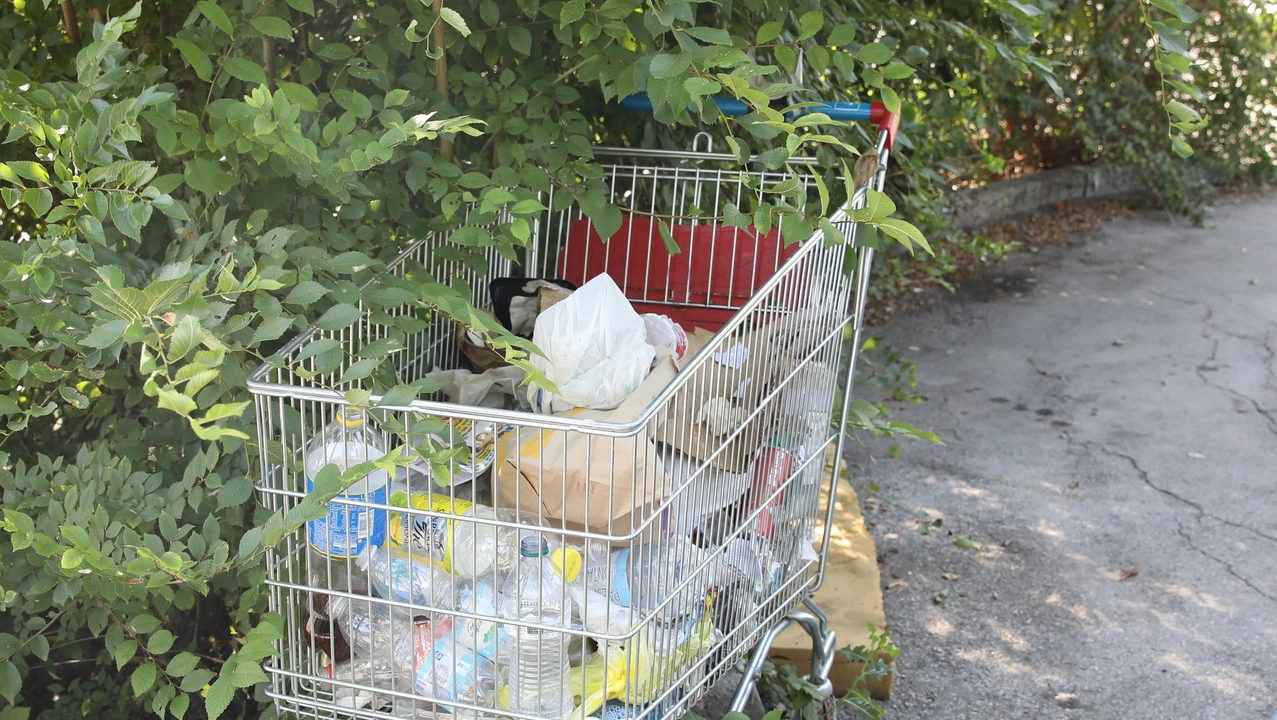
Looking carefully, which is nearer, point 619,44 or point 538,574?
point 538,574

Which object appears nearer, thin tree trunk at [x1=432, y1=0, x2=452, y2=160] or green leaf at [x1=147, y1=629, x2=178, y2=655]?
green leaf at [x1=147, y1=629, x2=178, y2=655]

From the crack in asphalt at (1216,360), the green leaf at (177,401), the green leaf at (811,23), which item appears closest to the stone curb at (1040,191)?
the crack in asphalt at (1216,360)

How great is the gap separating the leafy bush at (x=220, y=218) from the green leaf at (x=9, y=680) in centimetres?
3

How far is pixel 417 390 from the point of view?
4.93ft

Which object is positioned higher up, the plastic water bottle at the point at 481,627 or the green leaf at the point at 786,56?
the green leaf at the point at 786,56

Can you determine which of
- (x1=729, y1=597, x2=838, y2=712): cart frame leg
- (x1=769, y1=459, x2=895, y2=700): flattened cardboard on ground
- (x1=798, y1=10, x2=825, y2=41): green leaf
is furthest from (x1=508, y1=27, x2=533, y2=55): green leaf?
(x1=769, y1=459, x2=895, y2=700): flattened cardboard on ground

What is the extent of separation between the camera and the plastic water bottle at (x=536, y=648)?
68.5 inches

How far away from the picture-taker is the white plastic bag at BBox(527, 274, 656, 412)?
200 cm

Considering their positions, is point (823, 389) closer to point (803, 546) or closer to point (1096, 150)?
point (803, 546)

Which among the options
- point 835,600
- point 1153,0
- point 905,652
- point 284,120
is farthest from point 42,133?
point 905,652

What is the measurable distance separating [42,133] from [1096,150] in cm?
824

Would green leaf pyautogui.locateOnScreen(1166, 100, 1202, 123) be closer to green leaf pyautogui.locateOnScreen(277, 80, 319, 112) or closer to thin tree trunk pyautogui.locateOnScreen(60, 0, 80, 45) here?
green leaf pyautogui.locateOnScreen(277, 80, 319, 112)

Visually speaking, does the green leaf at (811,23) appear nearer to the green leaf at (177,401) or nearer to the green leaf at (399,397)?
the green leaf at (399,397)

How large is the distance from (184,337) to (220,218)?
0.62 metres
